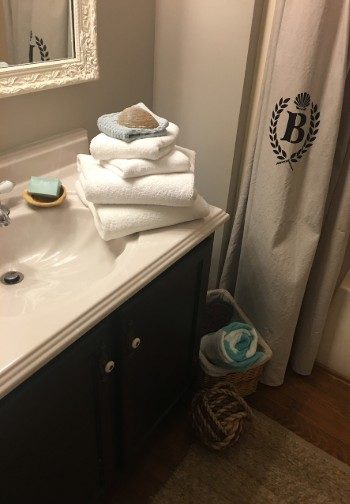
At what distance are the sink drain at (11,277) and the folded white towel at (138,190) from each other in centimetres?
25

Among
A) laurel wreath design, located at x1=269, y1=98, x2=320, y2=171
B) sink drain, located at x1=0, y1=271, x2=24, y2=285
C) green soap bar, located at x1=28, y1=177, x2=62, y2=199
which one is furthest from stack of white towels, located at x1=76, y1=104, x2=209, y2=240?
laurel wreath design, located at x1=269, y1=98, x2=320, y2=171

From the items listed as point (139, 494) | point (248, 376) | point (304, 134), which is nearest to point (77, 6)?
point (304, 134)

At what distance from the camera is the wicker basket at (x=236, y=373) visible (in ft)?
4.83

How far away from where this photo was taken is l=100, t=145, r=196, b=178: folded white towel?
3.12ft

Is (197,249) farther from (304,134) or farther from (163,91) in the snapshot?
(163,91)

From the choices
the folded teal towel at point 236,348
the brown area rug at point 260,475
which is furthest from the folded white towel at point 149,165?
the brown area rug at point 260,475

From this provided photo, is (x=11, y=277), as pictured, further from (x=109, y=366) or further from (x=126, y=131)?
(x=126, y=131)

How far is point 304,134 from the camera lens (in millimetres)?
1203

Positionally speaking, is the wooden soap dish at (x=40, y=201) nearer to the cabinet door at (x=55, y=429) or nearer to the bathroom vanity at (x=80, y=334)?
the bathroom vanity at (x=80, y=334)

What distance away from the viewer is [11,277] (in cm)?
100

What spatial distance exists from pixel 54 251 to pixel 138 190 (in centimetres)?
31

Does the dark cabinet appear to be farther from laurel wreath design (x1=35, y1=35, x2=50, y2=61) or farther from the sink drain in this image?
laurel wreath design (x1=35, y1=35, x2=50, y2=61)

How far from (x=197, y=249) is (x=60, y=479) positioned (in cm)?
62

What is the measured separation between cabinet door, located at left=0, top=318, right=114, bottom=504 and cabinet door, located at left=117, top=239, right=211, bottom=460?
0.33 ft
